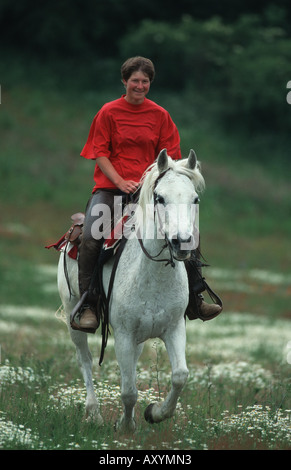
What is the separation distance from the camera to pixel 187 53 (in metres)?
50.4

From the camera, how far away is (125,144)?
299 inches

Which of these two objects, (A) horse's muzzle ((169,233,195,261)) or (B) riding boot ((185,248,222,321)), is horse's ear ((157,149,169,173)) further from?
(B) riding boot ((185,248,222,321))

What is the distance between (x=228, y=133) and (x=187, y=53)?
21.6 ft

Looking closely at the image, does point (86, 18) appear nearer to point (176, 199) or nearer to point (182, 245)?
point (176, 199)

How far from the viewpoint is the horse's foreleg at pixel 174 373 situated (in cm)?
681

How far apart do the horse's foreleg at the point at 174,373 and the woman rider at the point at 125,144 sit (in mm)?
833

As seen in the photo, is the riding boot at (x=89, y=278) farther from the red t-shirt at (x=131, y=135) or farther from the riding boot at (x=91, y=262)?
the red t-shirt at (x=131, y=135)

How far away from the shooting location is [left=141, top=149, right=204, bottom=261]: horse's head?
5828 millimetres

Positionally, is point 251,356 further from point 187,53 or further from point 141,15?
point 141,15

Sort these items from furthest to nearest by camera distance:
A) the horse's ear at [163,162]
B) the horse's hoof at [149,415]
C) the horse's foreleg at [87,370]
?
the horse's foreleg at [87,370]
the horse's hoof at [149,415]
the horse's ear at [163,162]

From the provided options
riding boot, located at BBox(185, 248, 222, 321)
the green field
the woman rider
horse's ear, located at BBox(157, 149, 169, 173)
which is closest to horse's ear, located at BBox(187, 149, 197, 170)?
horse's ear, located at BBox(157, 149, 169, 173)

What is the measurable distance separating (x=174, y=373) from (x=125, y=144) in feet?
8.35

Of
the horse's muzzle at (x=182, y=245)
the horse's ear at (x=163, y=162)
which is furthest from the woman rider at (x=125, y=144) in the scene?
the horse's muzzle at (x=182, y=245)

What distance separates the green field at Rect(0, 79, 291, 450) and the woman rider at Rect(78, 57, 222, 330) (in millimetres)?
1351
